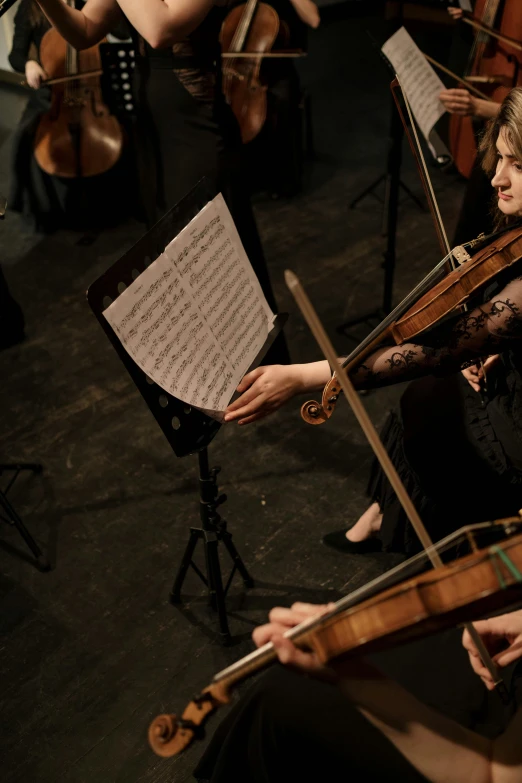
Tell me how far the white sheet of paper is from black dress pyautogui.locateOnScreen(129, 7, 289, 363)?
1.57 ft

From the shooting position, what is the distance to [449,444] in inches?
68.6

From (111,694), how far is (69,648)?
6.9 inches

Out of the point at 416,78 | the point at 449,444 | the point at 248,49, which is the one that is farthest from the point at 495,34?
the point at 449,444

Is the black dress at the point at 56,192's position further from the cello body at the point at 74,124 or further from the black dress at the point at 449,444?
the black dress at the point at 449,444

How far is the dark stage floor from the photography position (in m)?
1.73

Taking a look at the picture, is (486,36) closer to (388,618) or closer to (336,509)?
(336,509)

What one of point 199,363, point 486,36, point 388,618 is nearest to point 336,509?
point 199,363

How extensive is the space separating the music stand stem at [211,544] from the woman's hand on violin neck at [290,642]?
60 centimetres

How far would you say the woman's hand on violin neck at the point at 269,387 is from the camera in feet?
4.77

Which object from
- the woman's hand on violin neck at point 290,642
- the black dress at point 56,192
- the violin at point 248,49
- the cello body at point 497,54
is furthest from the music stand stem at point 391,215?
the woman's hand on violin neck at point 290,642

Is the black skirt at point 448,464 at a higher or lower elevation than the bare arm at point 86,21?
lower

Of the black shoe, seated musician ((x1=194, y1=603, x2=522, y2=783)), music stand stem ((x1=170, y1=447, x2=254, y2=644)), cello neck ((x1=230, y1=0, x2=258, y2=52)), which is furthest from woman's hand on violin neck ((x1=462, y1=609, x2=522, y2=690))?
cello neck ((x1=230, y1=0, x2=258, y2=52))

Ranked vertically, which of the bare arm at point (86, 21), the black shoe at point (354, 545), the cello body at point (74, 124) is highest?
the bare arm at point (86, 21)

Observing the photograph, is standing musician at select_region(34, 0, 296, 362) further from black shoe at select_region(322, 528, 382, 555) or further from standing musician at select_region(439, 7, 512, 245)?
standing musician at select_region(439, 7, 512, 245)
